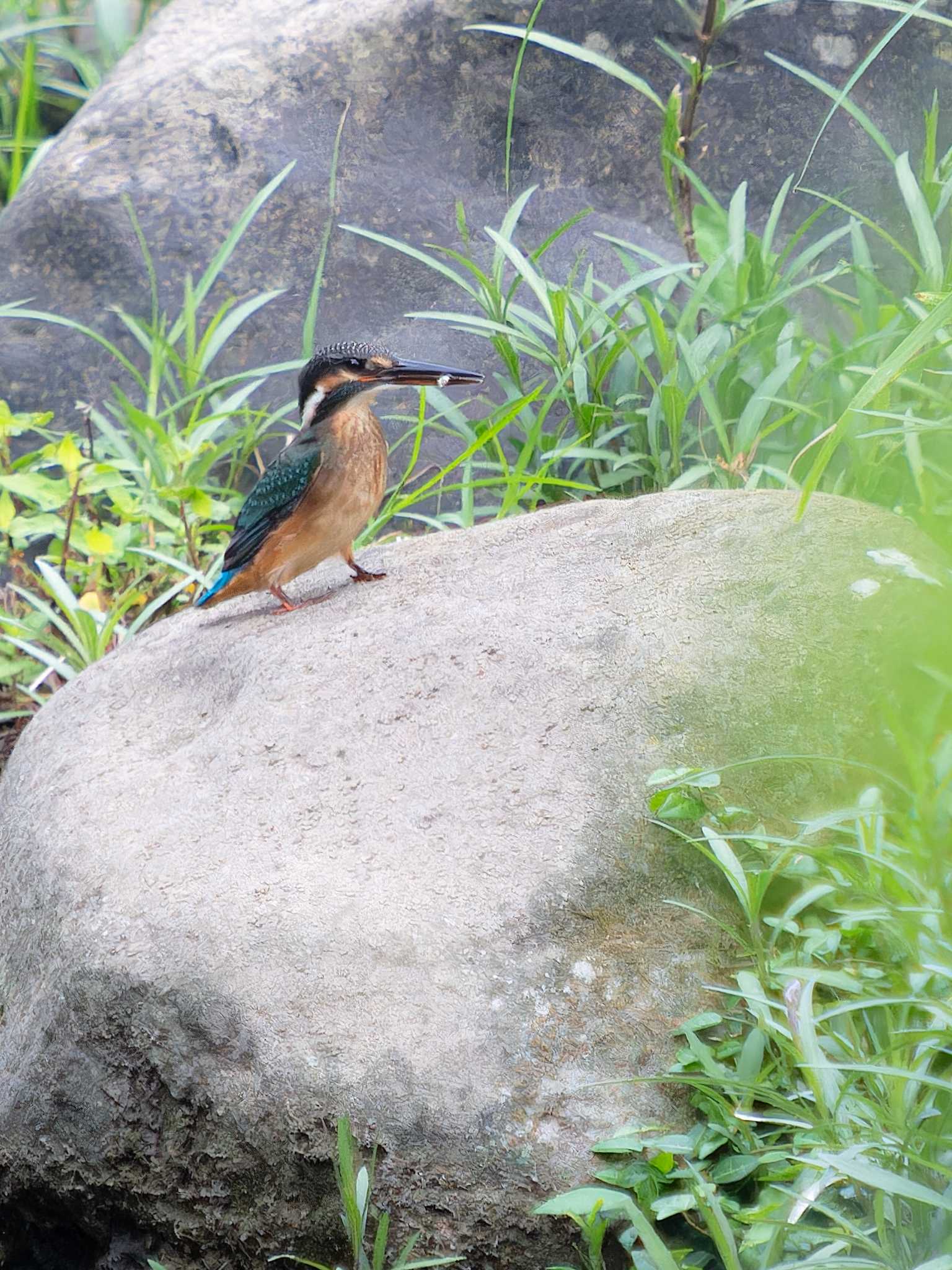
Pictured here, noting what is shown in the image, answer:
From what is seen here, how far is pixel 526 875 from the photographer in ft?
7.37

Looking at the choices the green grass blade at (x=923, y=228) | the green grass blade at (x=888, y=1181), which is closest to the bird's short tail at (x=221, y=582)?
the green grass blade at (x=923, y=228)

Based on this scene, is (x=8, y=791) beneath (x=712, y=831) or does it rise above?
beneath

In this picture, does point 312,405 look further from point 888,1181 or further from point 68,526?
point 888,1181

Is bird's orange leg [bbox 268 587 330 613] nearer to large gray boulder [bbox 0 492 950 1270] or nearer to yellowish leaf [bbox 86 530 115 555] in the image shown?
large gray boulder [bbox 0 492 950 1270]

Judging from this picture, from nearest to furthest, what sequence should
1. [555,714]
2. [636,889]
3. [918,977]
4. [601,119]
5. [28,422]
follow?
[918,977]
[636,889]
[555,714]
[28,422]
[601,119]

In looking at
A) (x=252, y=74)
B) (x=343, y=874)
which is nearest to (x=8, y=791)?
(x=343, y=874)

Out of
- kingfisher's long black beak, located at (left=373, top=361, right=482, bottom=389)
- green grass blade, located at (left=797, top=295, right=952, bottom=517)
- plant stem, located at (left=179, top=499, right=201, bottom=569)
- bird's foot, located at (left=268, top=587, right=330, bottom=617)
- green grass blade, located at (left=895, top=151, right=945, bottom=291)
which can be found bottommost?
plant stem, located at (left=179, top=499, right=201, bottom=569)

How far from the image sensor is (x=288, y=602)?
11.7 feet

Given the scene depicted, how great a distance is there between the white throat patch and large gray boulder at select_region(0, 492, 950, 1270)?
0.90 meters

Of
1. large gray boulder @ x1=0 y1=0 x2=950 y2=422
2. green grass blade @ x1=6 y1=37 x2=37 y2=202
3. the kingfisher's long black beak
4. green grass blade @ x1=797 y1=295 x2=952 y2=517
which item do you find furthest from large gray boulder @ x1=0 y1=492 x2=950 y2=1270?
green grass blade @ x1=6 y1=37 x2=37 y2=202

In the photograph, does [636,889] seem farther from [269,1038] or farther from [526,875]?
[269,1038]

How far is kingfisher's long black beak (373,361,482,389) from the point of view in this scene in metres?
3.45

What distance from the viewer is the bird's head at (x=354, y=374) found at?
11.6 feet

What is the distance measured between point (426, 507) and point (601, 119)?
69.0 inches
